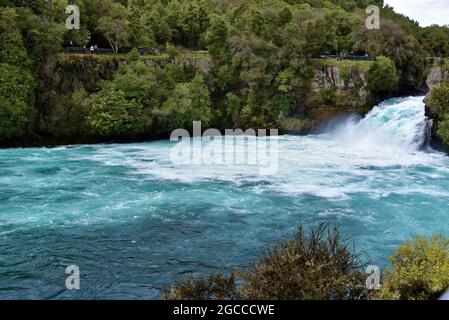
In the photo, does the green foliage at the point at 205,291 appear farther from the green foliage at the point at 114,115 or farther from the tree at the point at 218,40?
the tree at the point at 218,40

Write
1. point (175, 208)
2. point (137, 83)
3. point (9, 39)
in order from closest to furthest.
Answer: point (175, 208) → point (9, 39) → point (137, 83)

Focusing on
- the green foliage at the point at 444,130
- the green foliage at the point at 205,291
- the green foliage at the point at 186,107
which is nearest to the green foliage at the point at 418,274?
the green foliage at the point at 205,291

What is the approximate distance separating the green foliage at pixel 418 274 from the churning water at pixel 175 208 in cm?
463

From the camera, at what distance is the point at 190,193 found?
26.5m

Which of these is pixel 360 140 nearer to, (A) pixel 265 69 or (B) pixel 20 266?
(A) pixel 265 69

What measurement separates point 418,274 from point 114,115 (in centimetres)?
3081

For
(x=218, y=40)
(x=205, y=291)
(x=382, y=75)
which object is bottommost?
(x=205, y=291)

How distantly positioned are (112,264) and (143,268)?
122 cm

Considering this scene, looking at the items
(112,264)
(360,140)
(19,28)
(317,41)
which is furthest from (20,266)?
(317,41)

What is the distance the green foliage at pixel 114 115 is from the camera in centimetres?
3947

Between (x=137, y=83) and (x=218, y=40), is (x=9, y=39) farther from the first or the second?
(x=218, y=40)

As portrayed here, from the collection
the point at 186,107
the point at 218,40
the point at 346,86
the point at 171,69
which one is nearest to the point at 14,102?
the point at 186,107

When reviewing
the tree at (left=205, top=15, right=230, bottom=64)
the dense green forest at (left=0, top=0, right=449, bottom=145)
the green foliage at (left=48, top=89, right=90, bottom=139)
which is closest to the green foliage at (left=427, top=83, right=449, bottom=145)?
the dense green forest at (left=0, top=0, right=449, bottom=145)

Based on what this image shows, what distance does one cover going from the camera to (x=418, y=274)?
12914 millimetres
